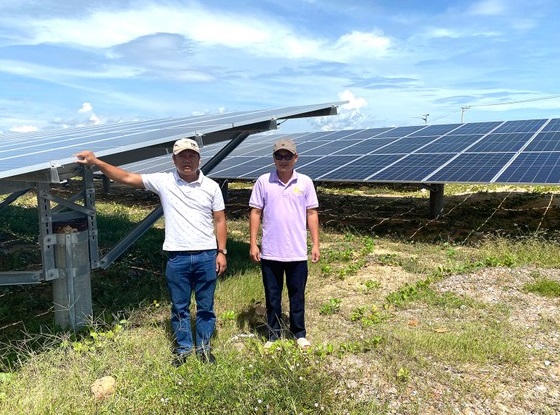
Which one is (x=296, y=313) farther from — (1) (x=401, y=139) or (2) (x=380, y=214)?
(1) (x=401, y=139)

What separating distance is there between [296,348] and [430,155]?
9.58m

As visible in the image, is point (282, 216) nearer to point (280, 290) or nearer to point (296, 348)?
point (280, 290)

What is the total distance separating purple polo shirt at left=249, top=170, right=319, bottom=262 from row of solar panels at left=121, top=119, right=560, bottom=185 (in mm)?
6124

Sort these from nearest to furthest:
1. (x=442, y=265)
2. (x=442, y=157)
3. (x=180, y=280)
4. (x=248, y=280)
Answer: (x=180, y=280)
(x=248, y=280)
(x=442, y=265)
(x=442, y=157)

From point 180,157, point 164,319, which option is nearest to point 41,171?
point 180,157

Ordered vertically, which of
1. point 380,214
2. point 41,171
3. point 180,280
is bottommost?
point 380,214

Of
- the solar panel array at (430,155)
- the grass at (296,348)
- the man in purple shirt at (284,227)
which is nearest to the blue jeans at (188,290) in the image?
the grass at (296,348)

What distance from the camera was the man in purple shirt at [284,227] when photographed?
443 cm

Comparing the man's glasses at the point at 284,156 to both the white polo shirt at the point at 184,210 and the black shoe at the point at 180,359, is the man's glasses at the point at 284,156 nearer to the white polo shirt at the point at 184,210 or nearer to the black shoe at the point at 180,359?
the white polo shirt at the point at 184,210

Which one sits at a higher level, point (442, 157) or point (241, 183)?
point (442, 157)

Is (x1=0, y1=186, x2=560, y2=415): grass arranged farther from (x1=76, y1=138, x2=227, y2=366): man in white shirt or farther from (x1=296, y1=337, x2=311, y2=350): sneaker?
(x1=76, y1=138, x2=227, y2=366): man in white shirt

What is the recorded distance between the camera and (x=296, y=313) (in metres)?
4.65

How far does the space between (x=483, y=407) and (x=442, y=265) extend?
468cm

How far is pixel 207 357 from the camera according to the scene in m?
3.96
